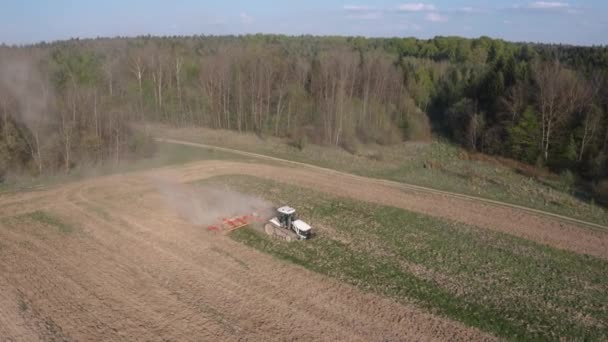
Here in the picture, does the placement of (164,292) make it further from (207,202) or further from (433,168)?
(433,168)

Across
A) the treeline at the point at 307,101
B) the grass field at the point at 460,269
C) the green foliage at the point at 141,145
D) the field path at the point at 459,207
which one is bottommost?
the grass field at the point at 460,269

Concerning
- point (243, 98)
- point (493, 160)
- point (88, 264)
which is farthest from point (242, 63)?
point (88, 264)

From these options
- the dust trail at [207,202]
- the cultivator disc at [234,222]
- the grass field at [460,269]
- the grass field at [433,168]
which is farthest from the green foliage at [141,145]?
the grass field at [460,269]

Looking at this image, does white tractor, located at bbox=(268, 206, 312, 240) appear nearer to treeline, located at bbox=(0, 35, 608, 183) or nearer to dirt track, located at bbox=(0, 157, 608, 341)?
dirt track, located at bbox=(0, 157, 608, 341)

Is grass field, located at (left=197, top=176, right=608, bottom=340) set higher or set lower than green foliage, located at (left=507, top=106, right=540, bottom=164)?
lower

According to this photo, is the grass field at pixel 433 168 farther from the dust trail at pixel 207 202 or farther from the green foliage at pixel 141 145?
the dust trail at pixel 207 202

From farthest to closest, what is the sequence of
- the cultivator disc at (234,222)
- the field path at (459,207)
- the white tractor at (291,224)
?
the field path at (459,207) → the cultivator disc at (234,222) → the white tractor at (291,224)

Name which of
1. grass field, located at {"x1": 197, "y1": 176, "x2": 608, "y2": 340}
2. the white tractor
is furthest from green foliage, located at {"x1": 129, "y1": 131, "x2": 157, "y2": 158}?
the white tractor
